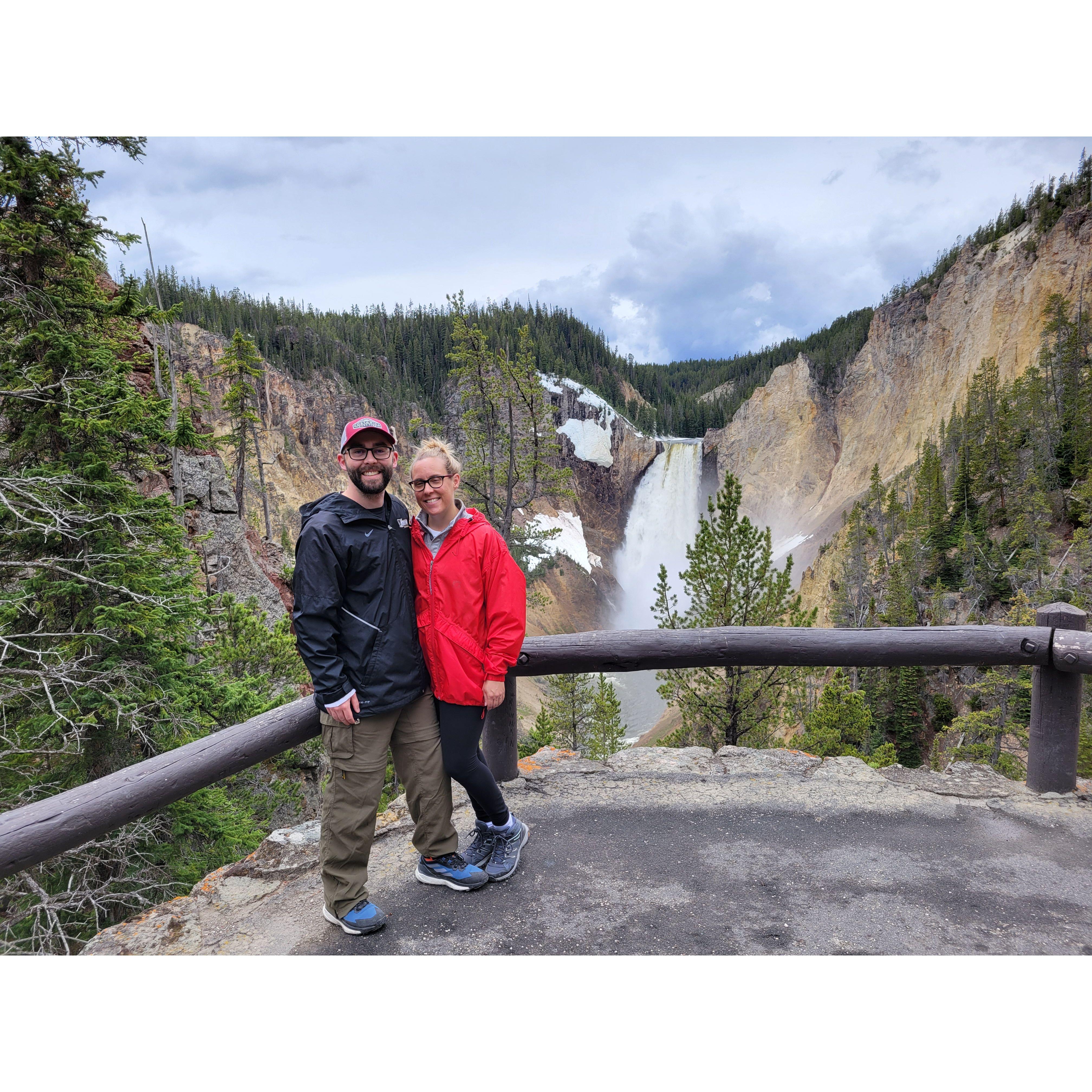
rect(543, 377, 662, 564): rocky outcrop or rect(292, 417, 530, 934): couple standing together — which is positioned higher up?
rect(543, 377, 662, 564): rocky outcrop

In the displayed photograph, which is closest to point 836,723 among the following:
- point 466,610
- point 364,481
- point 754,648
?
point 754,648

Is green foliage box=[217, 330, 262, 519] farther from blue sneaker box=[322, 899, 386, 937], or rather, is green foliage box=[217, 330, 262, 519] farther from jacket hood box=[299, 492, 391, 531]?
blue sneaker box=[322, 899, 386, 937]

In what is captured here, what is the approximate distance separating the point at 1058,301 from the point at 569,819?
47529 mm

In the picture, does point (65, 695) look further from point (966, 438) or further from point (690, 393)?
point (690, 393)

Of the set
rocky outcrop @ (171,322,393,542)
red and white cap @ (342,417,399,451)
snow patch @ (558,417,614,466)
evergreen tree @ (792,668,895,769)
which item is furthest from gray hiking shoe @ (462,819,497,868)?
snow patch @ (558,417,614,466)

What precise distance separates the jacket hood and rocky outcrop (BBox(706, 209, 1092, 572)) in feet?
156

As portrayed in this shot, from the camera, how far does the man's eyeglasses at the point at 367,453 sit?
8.13ft

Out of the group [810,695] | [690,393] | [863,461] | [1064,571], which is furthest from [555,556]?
[690,393]

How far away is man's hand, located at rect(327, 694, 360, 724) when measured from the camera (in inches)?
92.8

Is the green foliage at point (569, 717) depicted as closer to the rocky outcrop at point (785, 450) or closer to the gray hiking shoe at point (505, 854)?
the gray hiking shoe at point (505, 854)

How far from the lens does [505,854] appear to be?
290 cm

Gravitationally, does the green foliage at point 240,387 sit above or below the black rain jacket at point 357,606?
above

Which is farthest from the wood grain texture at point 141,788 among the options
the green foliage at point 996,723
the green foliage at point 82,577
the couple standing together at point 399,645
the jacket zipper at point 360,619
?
the green foliage at point 996,723

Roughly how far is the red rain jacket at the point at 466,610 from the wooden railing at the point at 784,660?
29.9 inches
